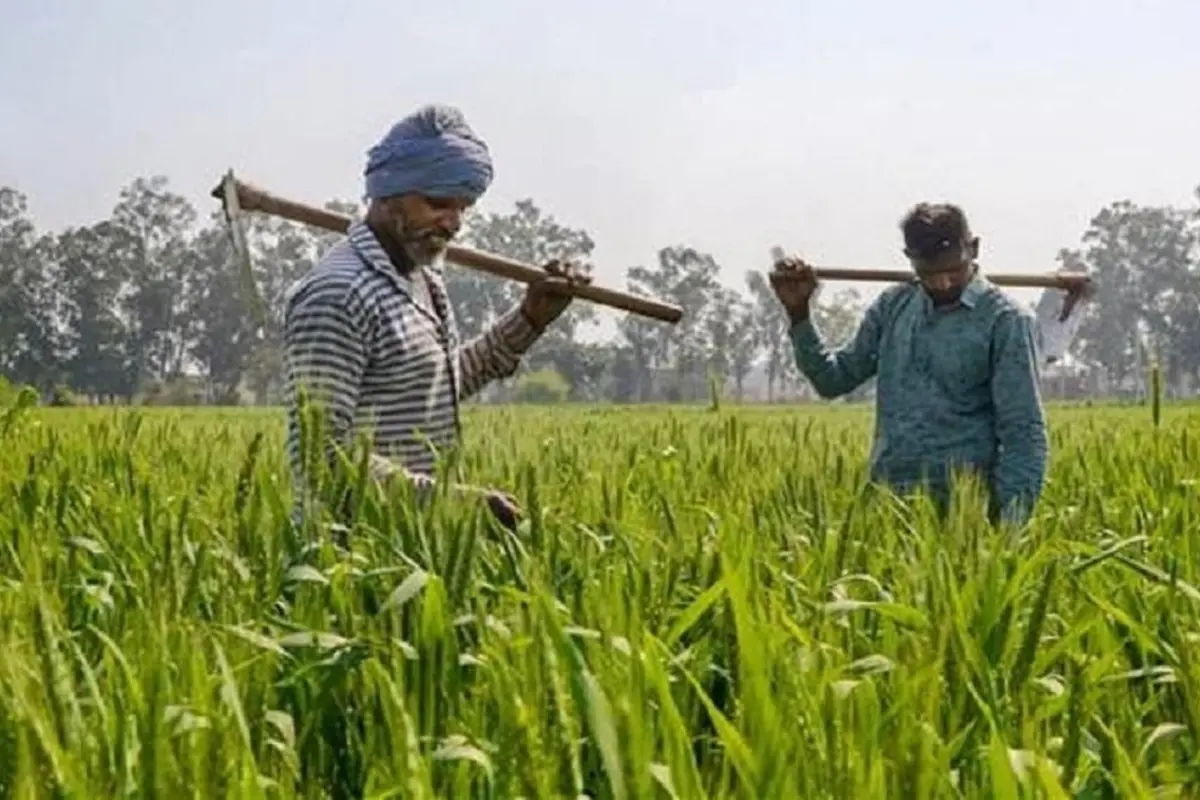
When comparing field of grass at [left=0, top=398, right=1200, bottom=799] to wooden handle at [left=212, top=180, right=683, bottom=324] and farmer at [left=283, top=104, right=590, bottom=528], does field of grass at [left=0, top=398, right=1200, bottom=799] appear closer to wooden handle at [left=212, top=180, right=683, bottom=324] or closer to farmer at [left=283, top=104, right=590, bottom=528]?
farmer at [left=283, top=104, right=590, bottom=528]

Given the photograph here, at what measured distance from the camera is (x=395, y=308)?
2.85 m

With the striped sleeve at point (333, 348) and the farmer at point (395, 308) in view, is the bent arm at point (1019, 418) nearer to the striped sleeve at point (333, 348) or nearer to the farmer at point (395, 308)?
the farmer at point (395, 308)

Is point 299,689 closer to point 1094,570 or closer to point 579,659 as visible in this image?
point 579,659

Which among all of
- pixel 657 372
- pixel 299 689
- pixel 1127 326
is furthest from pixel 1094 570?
pixel 1127 326

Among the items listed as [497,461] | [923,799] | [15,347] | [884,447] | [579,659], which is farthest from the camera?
[15,347]

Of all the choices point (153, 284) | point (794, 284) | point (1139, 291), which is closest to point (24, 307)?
point (153, 284)

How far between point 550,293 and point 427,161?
0.60 m

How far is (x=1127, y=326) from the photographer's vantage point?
10188 cm

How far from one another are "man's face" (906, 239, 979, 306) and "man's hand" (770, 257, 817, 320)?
405 mm

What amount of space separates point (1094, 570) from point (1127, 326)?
104193 mm

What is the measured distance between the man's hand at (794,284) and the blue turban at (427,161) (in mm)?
1446

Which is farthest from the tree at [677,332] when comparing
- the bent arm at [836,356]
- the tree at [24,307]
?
the bent arm at [836,356]

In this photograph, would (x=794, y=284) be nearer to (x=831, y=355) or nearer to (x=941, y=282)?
(x=831, y=355)

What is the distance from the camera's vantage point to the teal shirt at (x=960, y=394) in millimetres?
3705
